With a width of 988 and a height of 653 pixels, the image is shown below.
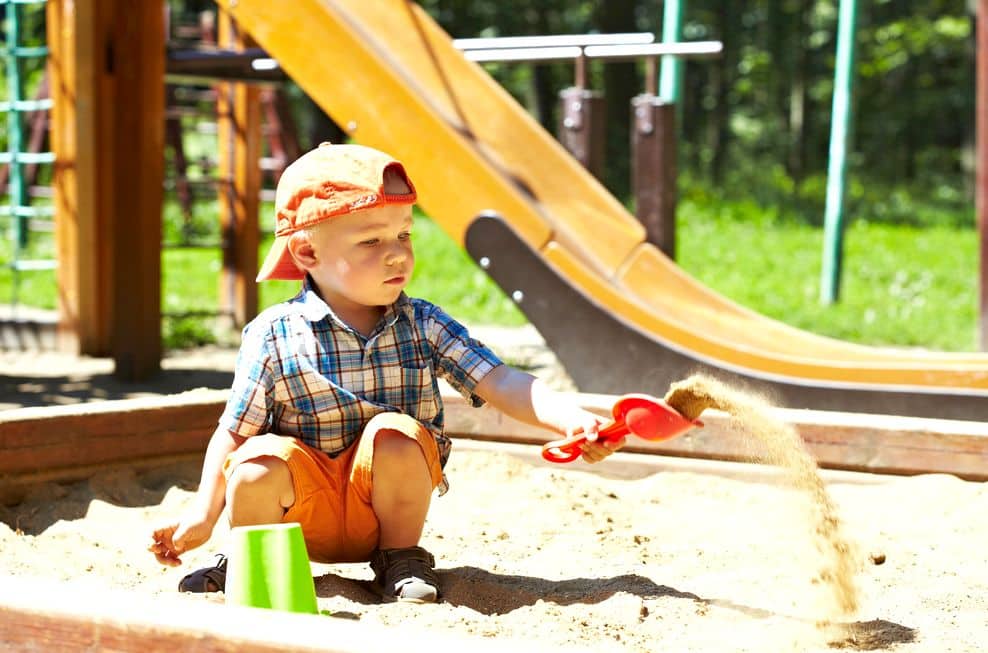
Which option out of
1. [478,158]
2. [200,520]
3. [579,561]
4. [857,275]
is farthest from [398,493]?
[857,275]

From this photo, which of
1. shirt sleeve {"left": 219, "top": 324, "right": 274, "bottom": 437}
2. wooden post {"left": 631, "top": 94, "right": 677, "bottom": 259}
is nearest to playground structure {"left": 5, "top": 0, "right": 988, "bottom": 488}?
wooden post {"left": 631, "top": 94, "right": 677, "bottom": 259}

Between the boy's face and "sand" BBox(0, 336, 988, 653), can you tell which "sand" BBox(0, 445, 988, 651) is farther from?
the boy's face

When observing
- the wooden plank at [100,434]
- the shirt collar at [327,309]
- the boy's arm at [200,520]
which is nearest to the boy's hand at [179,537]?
the boy's arm at [200,520]

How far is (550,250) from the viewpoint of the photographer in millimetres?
4688

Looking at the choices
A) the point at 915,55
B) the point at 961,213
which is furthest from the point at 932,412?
the point at 915,55

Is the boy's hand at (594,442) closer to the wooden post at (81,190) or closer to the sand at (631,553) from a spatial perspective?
the sand at (631,553)

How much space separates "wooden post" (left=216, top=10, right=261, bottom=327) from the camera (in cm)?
713

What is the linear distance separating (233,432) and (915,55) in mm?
31312

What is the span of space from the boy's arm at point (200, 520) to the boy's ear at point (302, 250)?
14.4 inches

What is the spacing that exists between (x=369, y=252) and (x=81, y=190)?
3.91 meters

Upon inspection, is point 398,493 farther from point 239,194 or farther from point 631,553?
point 239,194

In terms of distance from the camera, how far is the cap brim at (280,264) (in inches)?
104

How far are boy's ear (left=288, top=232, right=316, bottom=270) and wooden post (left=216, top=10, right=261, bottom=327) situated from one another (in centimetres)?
459

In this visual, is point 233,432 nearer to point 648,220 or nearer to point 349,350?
point 349,350
